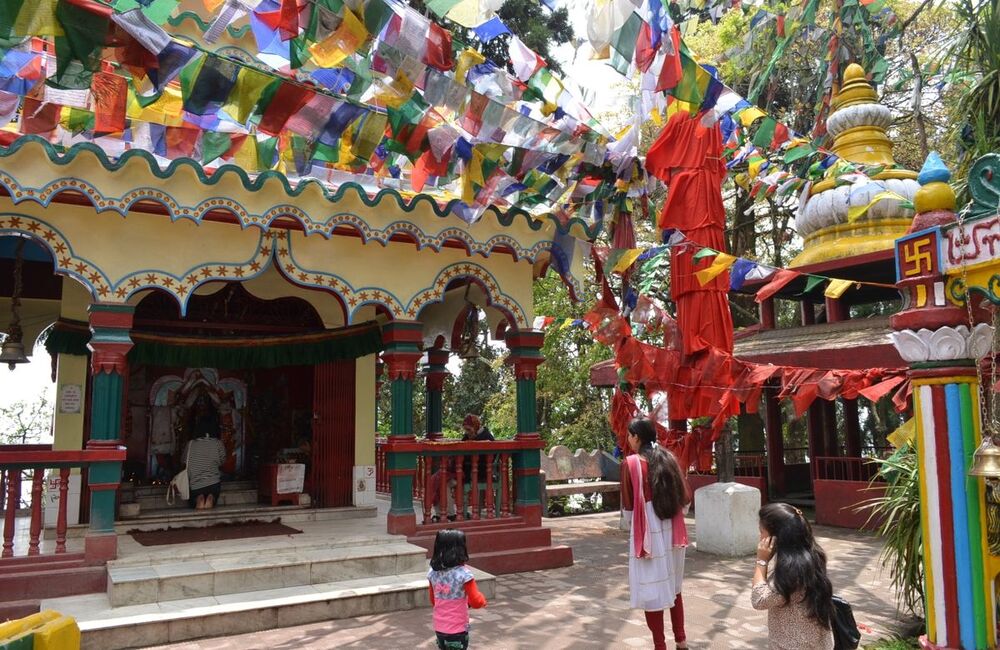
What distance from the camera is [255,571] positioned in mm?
6879

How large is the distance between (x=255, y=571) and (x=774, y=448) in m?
10.4

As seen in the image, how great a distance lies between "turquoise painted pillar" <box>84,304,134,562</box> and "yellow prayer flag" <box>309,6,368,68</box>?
10.9ft

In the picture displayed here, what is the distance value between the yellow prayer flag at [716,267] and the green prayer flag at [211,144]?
5330mm

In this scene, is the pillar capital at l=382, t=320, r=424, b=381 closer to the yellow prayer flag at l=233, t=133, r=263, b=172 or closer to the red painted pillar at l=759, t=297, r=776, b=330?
the yellow prayer flag at l=233, t=133, r=263, b=172

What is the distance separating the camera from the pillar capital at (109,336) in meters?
7.11

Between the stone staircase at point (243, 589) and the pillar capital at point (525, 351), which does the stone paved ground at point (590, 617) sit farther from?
the pillar capital at point (525, 351)

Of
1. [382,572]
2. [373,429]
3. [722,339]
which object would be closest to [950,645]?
[722,339]

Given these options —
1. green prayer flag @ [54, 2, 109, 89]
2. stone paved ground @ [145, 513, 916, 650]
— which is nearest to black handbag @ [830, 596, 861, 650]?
stone paved ground @ [145, 513, 916, 650]

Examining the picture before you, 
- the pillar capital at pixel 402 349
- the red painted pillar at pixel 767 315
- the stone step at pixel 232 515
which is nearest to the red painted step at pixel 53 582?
the stone step at pixel 232 515

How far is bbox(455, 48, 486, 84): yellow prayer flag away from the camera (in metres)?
6.92

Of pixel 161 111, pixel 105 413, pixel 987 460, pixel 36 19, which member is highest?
pixel 161 111

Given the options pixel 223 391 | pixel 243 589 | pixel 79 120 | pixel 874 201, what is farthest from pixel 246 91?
pixel 223 391

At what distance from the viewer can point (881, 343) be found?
10.3m

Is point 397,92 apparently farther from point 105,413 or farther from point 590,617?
point 590,617
